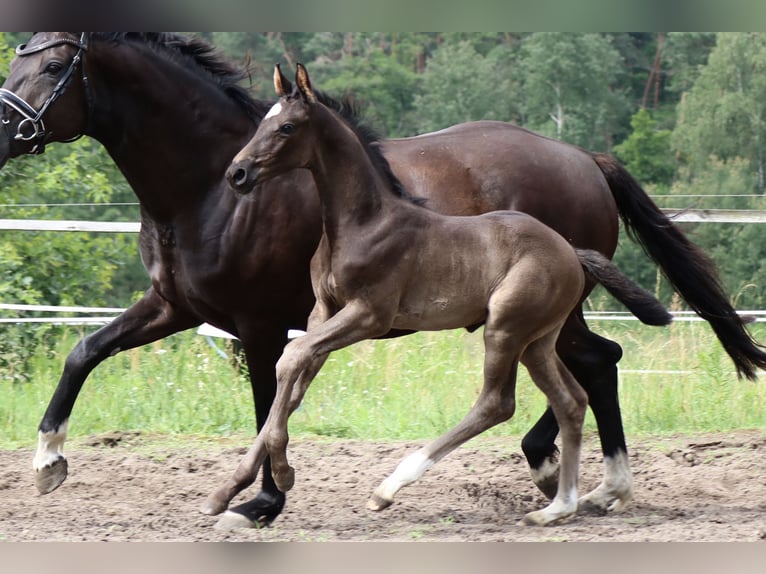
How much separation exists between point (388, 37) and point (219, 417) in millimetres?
28469

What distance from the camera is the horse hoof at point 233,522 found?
4.69 metres

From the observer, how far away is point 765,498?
17.6 feet

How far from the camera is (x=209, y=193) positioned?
4.86 meters

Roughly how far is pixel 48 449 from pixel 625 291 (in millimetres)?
2648

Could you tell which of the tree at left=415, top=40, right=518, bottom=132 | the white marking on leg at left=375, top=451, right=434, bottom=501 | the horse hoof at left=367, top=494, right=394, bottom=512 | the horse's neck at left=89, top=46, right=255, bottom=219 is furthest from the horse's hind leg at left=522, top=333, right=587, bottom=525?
the tree at left=415, top=40, right=518, bottom=132

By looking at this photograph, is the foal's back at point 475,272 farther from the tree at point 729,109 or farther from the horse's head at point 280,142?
the tree at point 729,109

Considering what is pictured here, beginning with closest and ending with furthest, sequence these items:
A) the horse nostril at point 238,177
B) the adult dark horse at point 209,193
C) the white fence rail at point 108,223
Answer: the horse nostril at point 238,177
the adult dark horse at point 209,193
the white fence rail at point 108,223

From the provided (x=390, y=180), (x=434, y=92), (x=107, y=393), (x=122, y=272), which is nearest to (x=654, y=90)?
(x=434, y=92)

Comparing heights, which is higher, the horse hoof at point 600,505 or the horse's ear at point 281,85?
the horse's ear at point 281,85

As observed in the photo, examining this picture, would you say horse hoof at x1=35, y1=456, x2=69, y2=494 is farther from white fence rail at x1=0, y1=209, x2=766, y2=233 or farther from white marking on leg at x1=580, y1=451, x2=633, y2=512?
white fence rail at x1=0, y1=209, x2=766, y2=233

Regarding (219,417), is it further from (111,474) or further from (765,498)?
(765,498)

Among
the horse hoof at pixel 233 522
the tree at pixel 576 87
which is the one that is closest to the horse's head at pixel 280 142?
the horse hoof at pixel 233 522

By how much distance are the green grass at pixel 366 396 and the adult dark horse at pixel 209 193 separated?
182 centimetres

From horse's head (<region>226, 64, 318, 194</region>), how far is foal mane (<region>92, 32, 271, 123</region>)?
0.74 m
